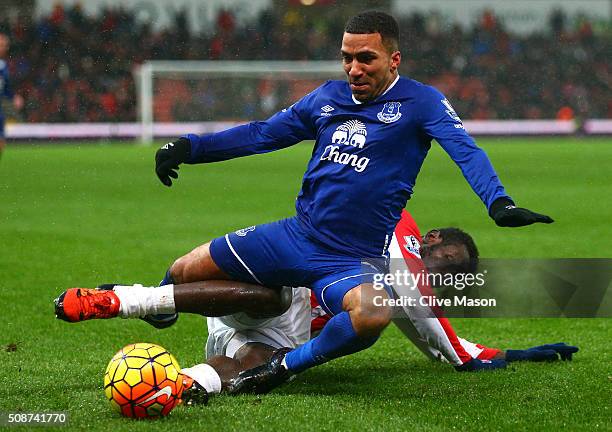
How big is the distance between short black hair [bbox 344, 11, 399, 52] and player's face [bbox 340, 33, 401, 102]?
21mm

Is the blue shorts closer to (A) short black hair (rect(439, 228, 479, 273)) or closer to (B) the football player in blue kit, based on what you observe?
(B) the football player in blue kit

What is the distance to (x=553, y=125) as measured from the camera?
28.5m

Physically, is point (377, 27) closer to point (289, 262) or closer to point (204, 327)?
point (289, 262)

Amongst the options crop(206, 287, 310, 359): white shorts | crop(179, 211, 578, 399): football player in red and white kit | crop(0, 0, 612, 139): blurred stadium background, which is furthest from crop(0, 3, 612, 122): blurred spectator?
crop(206, 287, 310, 359): white shorts

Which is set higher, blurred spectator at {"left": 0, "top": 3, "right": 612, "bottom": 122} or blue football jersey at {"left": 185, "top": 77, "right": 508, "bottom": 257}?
blue football jersey at {"left": 185, "top": 77, "right": 508, "bottom": 257}

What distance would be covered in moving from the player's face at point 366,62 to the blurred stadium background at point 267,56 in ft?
66.9

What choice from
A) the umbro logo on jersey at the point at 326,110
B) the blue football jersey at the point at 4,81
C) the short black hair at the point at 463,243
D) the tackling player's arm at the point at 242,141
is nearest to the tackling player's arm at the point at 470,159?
the umbro logo on jersey at the point at 326,110

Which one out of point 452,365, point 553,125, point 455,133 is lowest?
point 553,125

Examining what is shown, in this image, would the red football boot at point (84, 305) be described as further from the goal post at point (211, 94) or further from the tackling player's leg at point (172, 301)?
the goal post at point (211, 94)

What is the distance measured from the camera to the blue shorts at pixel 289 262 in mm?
4723

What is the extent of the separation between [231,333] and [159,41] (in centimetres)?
2374

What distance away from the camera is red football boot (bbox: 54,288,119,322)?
4641 millimetres

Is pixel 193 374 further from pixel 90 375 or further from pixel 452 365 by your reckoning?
pixel 452 365

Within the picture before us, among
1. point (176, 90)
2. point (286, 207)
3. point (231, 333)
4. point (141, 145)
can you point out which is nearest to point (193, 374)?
point (231, 333)
